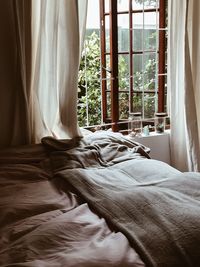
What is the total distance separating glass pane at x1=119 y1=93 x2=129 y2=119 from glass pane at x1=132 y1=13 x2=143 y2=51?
407mm

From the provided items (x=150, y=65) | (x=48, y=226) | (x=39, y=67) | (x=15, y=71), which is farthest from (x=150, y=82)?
(x=48, y=226)

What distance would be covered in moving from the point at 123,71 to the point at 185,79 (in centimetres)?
53

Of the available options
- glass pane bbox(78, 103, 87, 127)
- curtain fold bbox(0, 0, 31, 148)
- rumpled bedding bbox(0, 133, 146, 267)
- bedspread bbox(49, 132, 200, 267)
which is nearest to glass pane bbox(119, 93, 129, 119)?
glass pane bbox(78, 103, 87, 127)

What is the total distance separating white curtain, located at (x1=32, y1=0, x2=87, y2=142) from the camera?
2.19 meters

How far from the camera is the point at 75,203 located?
4.95 feet

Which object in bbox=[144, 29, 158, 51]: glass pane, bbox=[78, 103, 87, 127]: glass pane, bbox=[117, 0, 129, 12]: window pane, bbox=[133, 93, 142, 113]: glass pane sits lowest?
bbox=[78, 103, 87, 127]: glass pane

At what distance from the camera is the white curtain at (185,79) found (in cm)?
275

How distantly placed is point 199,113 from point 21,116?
1.53 metres

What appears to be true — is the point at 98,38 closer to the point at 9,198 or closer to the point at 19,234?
the point at 9,198

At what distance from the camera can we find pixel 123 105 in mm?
3025

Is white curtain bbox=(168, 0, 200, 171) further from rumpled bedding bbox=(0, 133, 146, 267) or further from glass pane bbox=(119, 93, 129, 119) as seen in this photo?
rumpled bedding bbox=(0, 133, 146, 267)

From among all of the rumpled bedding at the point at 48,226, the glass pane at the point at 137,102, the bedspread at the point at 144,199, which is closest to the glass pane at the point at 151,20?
the glass pane at the point at 137,102

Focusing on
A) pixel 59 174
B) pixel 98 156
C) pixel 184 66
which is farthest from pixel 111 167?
pixel 184 66

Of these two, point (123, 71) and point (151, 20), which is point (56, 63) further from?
point (151, 20)
